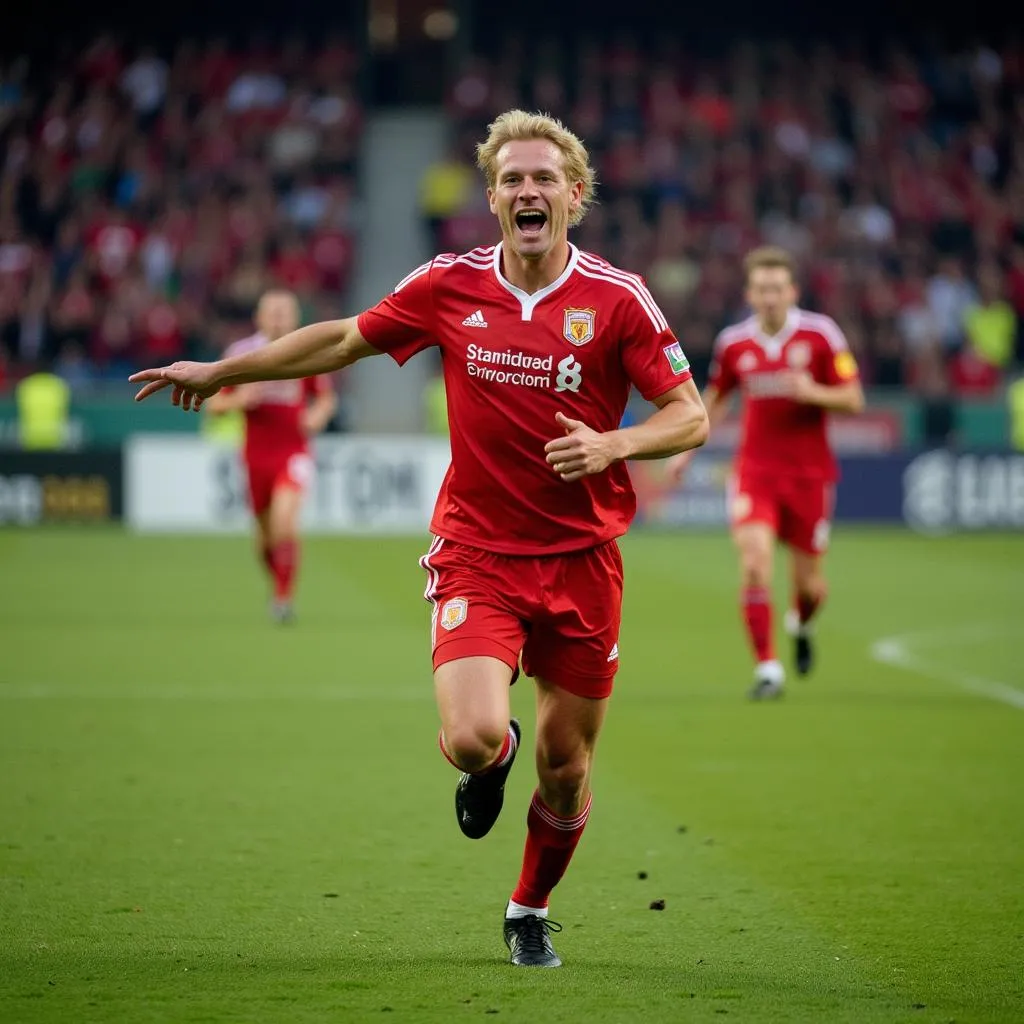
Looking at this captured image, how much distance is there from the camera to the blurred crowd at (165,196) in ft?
91.5

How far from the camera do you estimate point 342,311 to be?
29.5 metres

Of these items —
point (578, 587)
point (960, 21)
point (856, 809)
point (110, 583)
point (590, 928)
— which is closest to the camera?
point (578, 587)

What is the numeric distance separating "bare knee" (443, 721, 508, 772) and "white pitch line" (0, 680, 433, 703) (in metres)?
6.03

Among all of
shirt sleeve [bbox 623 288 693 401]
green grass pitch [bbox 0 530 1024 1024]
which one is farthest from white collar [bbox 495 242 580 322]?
green grass pitch [bbox 0 530 1024 1024]

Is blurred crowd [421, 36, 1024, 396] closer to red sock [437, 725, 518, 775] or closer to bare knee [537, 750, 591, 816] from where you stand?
bare knee [537, 750, 591, 816]

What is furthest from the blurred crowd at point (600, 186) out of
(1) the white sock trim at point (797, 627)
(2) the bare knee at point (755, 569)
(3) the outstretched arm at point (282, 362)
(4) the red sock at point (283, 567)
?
(3) the outstretched arm at point (282, 362)

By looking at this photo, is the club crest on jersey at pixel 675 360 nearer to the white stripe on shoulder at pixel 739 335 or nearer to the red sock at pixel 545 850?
the red sock at pixel 545 850

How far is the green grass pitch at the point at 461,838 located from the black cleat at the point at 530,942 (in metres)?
0.09

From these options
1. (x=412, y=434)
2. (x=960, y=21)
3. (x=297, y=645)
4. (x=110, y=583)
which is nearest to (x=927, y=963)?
(x=297, y=645)

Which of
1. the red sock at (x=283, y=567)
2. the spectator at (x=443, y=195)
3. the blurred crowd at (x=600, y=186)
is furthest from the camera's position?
the spectator at (x=443, y=195)

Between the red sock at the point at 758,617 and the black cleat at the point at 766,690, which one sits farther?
the black cleat at the point at 766,690

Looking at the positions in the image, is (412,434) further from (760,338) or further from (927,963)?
(927,963)

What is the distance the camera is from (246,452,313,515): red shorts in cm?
1482

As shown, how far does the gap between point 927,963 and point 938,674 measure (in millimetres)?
7173
